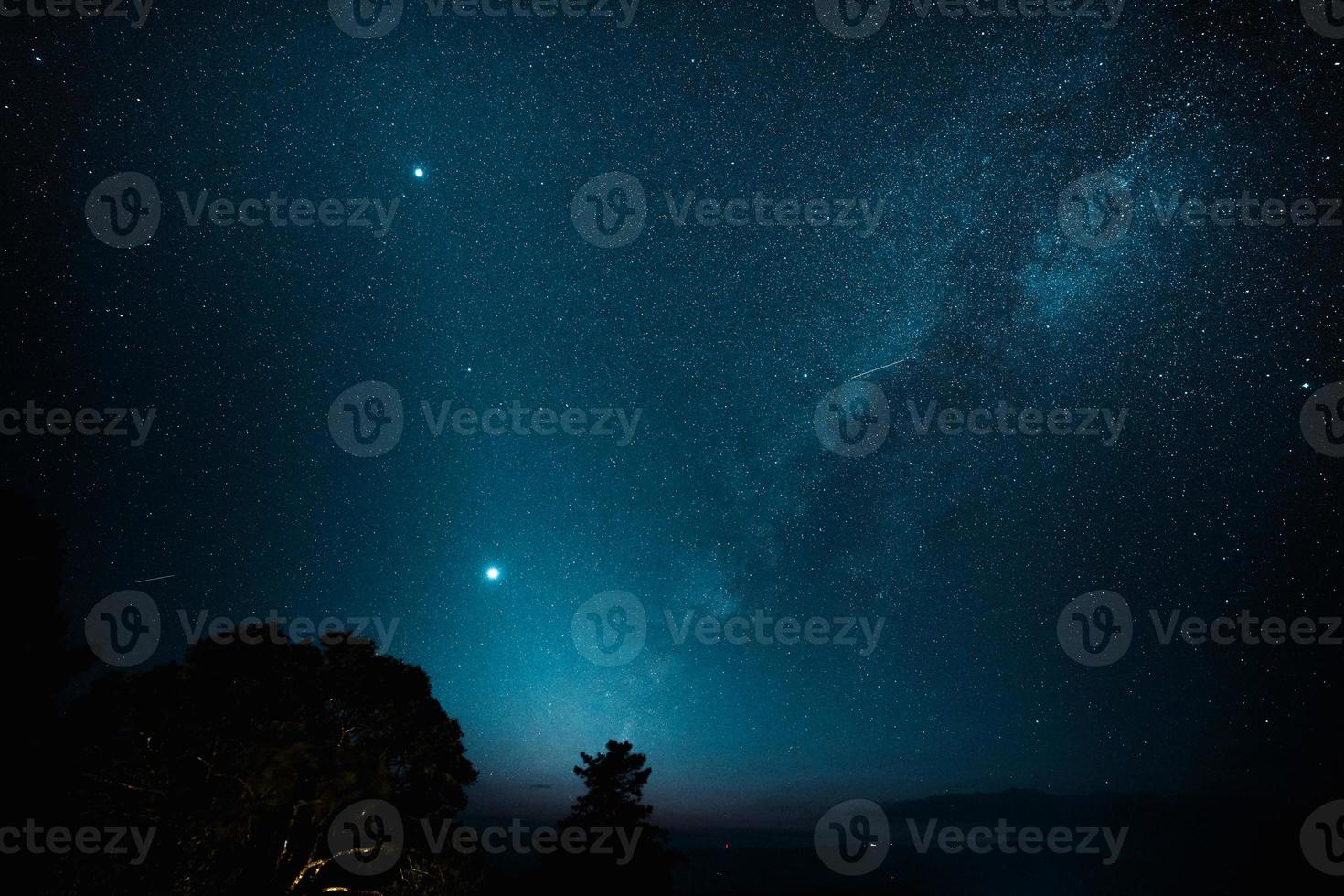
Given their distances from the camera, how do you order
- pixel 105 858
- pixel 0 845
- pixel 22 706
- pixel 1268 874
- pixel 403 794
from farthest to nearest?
pixel 1268 874, pixel 22 706, pixel 403 794, pixel 0 845, pixel 105 858

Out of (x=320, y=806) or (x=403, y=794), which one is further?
(x=403, y=794)

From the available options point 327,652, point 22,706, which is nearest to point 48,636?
point 22,706

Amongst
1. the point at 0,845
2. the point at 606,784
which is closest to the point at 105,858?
the point at 0,845

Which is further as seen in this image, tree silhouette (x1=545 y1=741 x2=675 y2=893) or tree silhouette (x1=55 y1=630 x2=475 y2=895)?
tree silhouette (x1=545 y1=741 x2=675 y2=893)

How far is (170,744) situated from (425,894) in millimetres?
6611

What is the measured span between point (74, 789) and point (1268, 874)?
76.8 metres

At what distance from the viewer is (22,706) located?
55.2 ft

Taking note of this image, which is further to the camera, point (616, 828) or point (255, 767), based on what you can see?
point (616, 828)

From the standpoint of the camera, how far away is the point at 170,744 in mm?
13742

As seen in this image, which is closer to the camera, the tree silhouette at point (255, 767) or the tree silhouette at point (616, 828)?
the tree silhouette at point (255, 767)

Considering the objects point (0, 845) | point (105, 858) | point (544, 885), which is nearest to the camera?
point (105, 858)

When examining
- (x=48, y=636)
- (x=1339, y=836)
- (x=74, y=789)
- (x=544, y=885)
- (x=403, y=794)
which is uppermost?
(x=1339, y=836)

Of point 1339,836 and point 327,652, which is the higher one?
point 1339,836

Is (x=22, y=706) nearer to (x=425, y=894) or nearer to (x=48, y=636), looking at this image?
(x=48, y=636)
